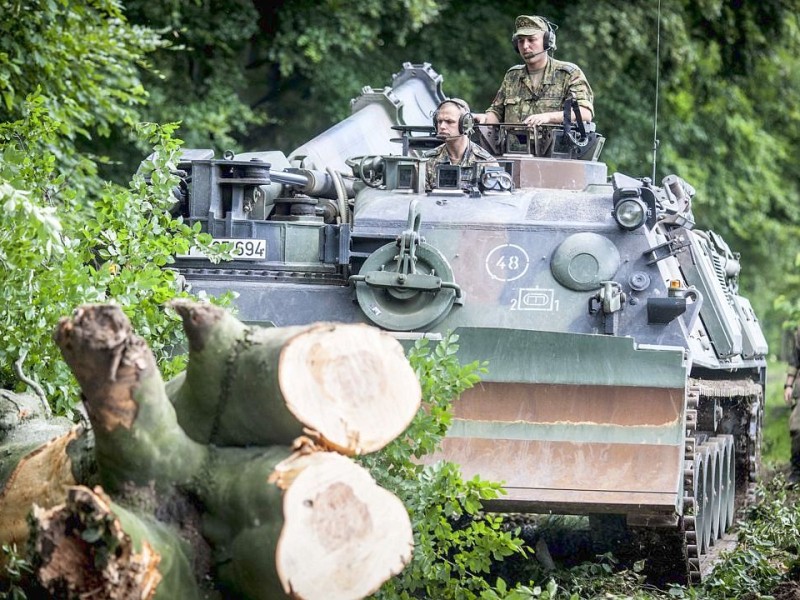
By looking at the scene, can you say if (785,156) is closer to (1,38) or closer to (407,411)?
(1,38)

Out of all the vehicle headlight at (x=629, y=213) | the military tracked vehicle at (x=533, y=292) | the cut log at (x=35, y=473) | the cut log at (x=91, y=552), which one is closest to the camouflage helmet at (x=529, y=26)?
the military tracked vehicle at (x=533, y=292)

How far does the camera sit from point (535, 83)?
35.4ft

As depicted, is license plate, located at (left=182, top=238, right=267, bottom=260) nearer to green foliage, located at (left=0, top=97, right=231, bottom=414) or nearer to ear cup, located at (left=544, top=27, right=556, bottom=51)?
green foliage, located at (left=0, top=97, right=231, bottom=414)

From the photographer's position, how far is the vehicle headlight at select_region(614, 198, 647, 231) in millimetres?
8477

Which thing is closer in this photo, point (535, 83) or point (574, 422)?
point (574, 422)

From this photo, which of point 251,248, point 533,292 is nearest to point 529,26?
point 533,292

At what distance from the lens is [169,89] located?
702 inches

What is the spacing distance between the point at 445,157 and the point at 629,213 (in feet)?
4.76

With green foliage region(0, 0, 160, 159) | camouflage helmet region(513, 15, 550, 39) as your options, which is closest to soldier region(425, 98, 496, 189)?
camouflage helmet region(513, 15, 550, 39)

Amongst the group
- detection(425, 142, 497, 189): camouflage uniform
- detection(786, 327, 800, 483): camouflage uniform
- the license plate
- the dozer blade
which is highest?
detection(425, 142, 497, 189): camouflage uniform

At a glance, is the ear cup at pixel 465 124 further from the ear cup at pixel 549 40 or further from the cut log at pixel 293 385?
the cut log at pixel 293 385

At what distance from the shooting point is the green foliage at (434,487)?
6.36 metres

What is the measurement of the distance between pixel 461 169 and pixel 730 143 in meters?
14.0

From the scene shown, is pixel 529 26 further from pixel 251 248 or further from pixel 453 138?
pixel 251 248
